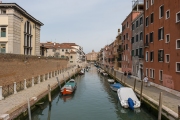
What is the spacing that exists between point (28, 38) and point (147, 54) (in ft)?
68.6

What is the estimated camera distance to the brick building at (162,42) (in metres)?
17.3

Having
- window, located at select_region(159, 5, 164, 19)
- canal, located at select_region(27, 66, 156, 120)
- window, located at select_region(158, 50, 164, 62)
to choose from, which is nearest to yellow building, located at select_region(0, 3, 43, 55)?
canal, located at select_region(27, 66, 156, 120)

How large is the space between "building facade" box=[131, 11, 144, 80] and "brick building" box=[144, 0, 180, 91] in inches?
73.9

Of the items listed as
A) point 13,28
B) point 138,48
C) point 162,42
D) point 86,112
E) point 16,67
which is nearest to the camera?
point 86,112

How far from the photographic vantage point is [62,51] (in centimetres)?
8175

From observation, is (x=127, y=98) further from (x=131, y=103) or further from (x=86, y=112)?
(x=86, y=112)

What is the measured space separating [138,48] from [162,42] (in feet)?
31.1

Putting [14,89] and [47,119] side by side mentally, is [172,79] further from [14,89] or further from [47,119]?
[14,89]

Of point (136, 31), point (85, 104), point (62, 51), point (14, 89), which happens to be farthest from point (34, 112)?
point (62, 51)

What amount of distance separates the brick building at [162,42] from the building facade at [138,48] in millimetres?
1876

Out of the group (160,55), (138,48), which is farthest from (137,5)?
(160,55)

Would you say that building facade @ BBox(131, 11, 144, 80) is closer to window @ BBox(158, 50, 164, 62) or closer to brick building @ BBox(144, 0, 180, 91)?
brick building @ BBox(144, 0, 180, 91)

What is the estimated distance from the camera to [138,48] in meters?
29.8

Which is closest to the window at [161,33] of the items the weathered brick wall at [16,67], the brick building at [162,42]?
the brick building at [162,42]
